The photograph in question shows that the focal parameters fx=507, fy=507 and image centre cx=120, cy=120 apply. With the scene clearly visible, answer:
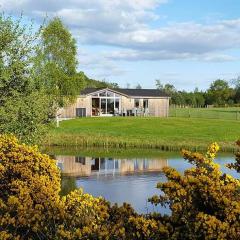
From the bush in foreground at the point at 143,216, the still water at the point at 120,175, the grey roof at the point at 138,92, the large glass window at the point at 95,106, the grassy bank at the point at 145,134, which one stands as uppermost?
the grey roof at the point at 138,92

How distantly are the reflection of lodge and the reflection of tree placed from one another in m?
1.93

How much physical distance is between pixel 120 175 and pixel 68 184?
4.83 meters

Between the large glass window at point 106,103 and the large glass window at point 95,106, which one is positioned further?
the large glass window at point 95,106

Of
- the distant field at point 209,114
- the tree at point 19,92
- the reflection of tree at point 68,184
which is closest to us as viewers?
the tree at point 19,92

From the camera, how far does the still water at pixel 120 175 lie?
21.6 m

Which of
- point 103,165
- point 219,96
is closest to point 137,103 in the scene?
point 103,165

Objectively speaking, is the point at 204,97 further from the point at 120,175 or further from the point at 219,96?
the point at 120,175

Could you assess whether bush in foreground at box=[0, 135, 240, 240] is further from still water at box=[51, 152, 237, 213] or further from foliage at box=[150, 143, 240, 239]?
still water at box=[51, 152, 237, 213]

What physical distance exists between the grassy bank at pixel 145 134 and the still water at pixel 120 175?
4.30m

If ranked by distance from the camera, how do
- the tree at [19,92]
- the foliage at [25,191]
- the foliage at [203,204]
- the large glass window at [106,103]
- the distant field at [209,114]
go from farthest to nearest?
the distant field at [209,114]
the large glass window at [106,103]
the tree at [19,92]
the foliage at [25,191]
the foliage at [203,204]

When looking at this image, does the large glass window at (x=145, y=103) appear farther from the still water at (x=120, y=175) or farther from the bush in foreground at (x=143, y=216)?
the bush in foreground at (x=143, y=216)

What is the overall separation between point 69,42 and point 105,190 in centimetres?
3283

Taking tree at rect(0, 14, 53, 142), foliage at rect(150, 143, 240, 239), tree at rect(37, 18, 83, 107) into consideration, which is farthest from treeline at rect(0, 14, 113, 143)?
tree at rect(37, 18, 83, 107)

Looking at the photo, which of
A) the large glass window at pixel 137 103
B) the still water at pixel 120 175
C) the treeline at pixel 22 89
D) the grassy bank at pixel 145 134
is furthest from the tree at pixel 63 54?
the treeline at pixel 22 89
